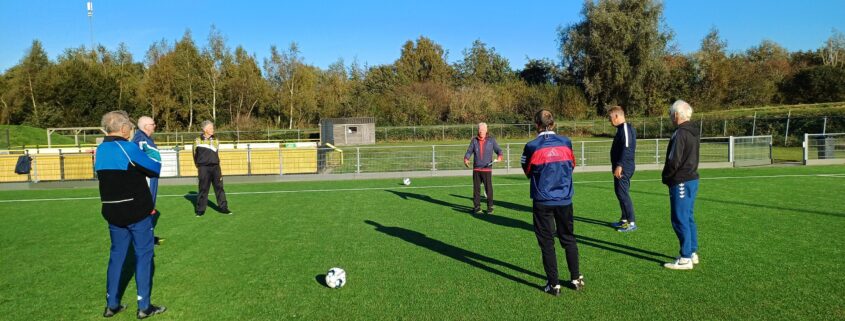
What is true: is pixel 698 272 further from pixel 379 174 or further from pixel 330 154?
pixel 330 154

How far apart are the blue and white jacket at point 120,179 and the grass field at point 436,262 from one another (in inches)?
40.9

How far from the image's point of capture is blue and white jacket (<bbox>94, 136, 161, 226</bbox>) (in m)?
4.26

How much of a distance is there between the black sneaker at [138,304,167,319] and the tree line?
1867 inches

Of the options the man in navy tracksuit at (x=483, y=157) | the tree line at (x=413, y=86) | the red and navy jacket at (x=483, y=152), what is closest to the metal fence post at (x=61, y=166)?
the man in navy tracksuit at (x=483, y=157)

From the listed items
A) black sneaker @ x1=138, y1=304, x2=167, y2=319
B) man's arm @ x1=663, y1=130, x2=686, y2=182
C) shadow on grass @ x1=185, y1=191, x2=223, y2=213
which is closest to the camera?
black sneaker @ x1=138, y1=304, x2=167, y2=319

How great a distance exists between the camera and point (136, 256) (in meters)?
4.48

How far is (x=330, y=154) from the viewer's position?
19141 mm

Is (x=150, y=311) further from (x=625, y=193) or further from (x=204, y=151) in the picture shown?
(x=625, y=193)

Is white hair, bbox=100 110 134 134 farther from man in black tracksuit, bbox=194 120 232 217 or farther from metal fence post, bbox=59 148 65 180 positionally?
metal fence post, bbox=59 148 65 180

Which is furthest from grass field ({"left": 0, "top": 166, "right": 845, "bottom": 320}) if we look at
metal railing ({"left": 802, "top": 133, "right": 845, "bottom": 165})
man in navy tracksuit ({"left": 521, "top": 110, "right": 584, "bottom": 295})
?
metal railing ({"left": 802, "top": 133, "right": 845, "bottom": 165})

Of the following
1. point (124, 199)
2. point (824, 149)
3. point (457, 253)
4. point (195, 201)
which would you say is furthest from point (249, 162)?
point (824, 149)

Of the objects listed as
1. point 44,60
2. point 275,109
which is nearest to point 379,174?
point 275,109

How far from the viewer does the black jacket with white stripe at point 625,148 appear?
720 centimetres

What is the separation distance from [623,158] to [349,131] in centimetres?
3671
